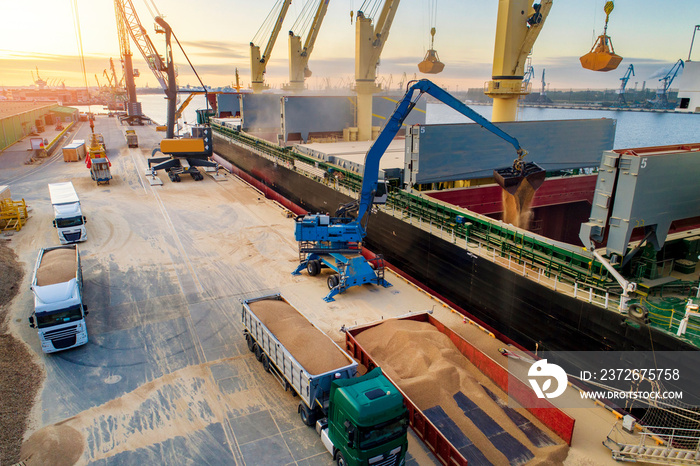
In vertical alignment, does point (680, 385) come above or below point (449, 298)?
above

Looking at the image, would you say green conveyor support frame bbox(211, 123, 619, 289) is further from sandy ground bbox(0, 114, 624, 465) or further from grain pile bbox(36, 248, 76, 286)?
grain pile bbox(36, 248, 76, 286)

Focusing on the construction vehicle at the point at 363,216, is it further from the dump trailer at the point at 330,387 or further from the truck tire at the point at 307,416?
the truck tire at the point at 307,416

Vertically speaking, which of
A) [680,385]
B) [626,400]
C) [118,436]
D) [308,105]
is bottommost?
[118,436]

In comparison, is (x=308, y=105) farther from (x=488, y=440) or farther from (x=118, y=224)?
(x=488, y=440)

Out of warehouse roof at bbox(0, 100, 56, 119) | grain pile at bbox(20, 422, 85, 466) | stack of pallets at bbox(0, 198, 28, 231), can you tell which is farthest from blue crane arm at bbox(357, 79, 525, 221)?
warehouse roof at bbox(0, 100, 56, 119)

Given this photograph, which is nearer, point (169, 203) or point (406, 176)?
point (406, 176)

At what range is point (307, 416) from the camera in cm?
1144

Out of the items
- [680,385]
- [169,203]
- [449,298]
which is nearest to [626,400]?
[680,385]

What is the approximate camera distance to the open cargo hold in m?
10.3

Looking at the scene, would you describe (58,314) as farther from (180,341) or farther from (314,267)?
(314,267)

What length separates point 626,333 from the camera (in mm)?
11781

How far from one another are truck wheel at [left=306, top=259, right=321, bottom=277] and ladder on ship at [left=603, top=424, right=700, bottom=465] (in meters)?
13.5

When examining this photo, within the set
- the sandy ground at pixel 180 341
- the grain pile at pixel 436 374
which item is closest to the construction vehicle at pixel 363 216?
the sandy ground at pixel 180 341

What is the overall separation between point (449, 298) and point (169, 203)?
82.2 ft
